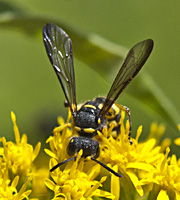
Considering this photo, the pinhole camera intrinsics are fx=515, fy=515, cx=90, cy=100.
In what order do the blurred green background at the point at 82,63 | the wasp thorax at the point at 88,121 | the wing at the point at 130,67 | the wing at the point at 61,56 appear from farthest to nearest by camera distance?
the blurred green background at the point at 82,63 < the wing at the point at 61,56 < the wasp thorax at the point at 88,121 < the wing at the point at 130,67

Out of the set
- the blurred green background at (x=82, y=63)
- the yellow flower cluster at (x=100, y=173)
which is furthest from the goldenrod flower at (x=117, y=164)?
the blurred green background at (x=82, y=63)

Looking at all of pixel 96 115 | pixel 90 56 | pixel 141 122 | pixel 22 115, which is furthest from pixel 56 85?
pixel 96 115

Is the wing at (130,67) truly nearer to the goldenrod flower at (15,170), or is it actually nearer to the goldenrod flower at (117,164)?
the goldenrod flower at (117,164)

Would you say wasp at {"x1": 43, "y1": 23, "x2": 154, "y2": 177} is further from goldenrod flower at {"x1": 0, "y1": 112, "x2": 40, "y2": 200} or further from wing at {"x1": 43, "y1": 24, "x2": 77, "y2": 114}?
goldenrod flower at {"x1": 0, "y1": 112, "x2": 40, "y2": 200}

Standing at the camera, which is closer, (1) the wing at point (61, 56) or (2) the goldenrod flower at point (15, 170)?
(2) the goldenrod flower at point (15, 170)

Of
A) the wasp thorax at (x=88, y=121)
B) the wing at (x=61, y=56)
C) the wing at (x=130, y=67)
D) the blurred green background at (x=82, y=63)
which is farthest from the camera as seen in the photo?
the blurred green background at (x=82, y=63)

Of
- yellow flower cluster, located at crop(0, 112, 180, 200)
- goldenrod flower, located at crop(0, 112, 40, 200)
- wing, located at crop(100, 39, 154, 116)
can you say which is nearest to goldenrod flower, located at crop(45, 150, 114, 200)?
yellow flower cluster, located at crop(0, 112, 180, 200)

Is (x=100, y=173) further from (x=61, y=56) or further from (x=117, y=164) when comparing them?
(x=61, y=56)
